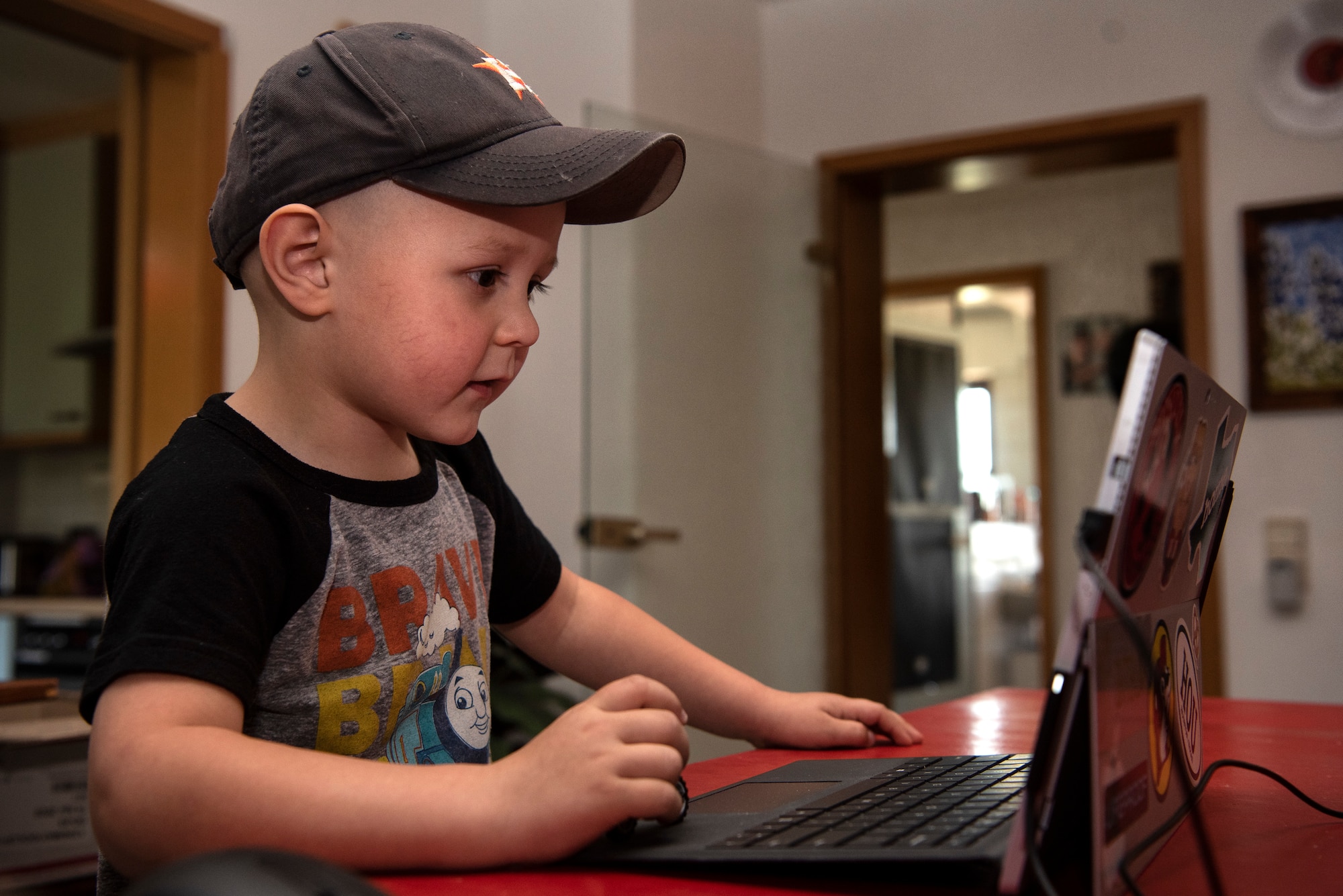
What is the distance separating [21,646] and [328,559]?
317 centimetres

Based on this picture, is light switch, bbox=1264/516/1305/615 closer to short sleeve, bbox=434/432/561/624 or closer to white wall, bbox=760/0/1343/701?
white wall, bbox=760/0/1343/701

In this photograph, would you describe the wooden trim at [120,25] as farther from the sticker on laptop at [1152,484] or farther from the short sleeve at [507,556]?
the sticker on laptop at [1152,484]

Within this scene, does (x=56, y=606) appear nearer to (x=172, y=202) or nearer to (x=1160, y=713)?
(x=172, y=202)

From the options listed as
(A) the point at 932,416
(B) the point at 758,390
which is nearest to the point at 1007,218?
(A) the point at 932,416

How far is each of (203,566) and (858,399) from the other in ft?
9.19

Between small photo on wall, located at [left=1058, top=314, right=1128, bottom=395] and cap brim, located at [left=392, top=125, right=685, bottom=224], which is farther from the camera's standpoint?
small photo on wall, located at [left=1058, top=314, right=1128, bottom=395]

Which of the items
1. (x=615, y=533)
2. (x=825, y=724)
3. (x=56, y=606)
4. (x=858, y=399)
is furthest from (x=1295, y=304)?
(x=56, y=606)

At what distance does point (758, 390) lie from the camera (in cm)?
302

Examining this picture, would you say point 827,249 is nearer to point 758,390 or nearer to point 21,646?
point 758,390

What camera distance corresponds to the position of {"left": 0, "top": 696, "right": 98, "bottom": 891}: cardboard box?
1.47 meters

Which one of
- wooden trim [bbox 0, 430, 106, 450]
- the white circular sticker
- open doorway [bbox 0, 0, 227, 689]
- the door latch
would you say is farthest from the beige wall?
the white circular sticker

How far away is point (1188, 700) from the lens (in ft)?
2.21

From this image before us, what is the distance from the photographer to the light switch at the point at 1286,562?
8.50 ft

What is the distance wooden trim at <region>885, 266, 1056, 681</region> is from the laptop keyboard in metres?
4.85
